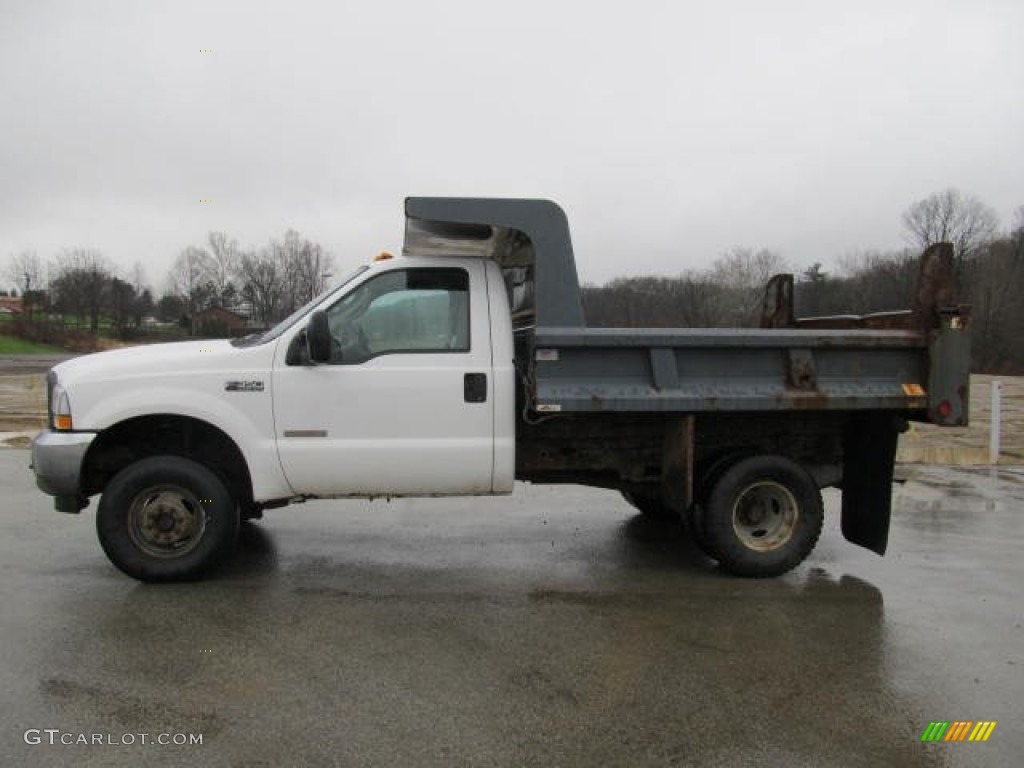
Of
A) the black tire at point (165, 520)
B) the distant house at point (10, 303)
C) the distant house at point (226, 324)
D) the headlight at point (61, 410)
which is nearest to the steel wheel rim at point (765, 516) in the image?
the black tire at point (165, 520)

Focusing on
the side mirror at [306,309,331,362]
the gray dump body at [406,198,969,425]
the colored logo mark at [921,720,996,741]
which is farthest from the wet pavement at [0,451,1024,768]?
the side mirror at [306,309,331,362]

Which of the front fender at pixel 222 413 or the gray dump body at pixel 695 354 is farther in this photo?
the gray dump body at pixel 695 354

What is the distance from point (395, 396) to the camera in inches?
215

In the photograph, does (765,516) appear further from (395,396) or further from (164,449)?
(164,449)

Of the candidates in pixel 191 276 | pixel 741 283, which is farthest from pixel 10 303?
pixel 741 283

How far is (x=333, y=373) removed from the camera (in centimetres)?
544

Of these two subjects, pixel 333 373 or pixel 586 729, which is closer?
pixel 586 729

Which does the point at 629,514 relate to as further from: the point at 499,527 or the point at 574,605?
the point at 574,605

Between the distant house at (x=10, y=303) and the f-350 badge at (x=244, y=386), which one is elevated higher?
the distant house at (x=10, y=303)

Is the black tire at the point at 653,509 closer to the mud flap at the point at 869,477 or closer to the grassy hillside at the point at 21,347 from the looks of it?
the mud flap at the point at 869,477

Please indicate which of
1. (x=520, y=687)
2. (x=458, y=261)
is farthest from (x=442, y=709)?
(x=458, y=261)

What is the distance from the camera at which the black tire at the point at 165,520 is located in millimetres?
5344

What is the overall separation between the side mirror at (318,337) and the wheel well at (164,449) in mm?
897

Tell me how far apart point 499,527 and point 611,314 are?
589 centimetres
